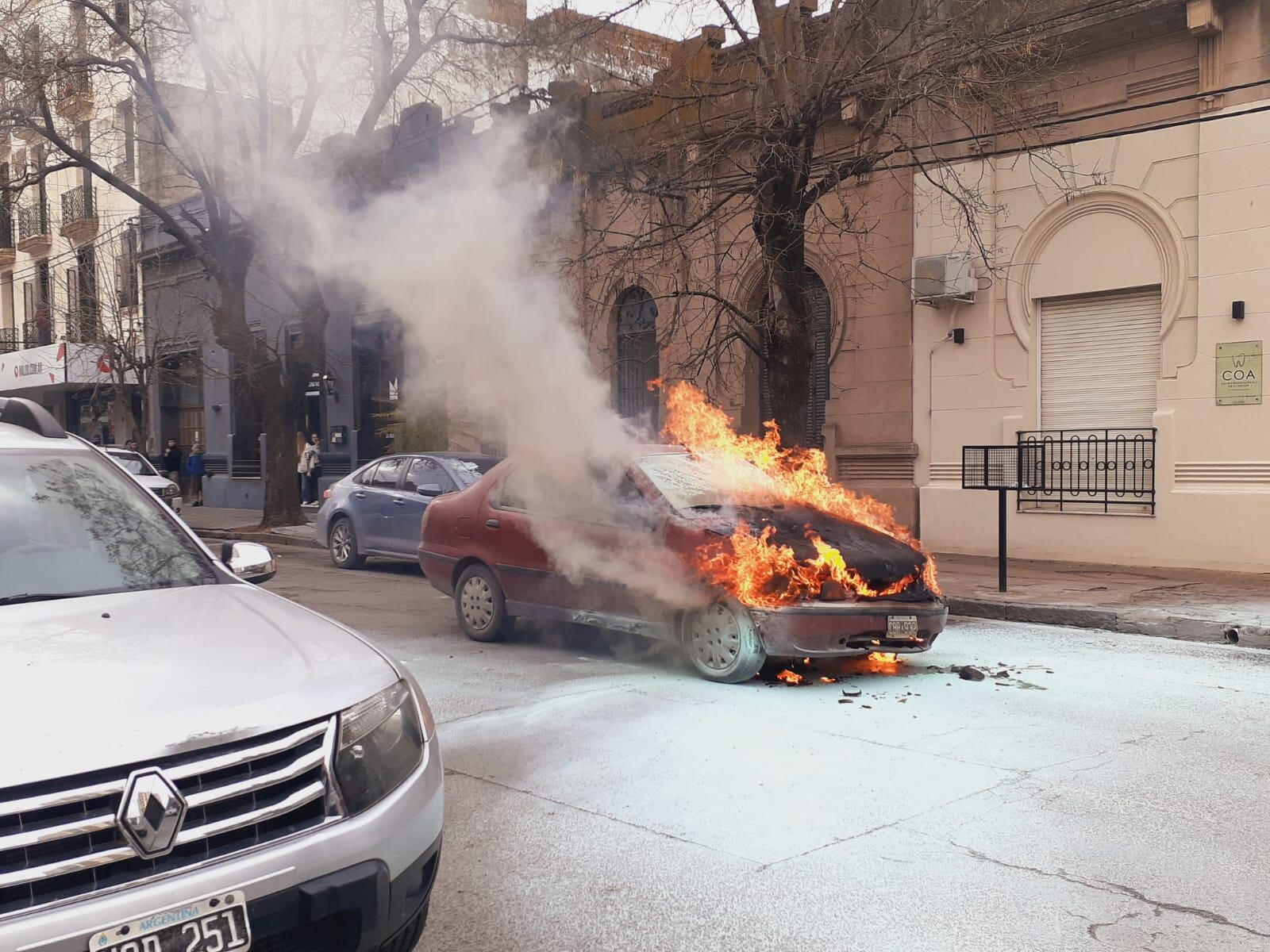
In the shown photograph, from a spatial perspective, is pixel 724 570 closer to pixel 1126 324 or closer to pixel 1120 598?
pixel 1120 598

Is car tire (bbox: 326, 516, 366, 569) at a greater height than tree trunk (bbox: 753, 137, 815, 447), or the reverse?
tree trunk (bbox: 753, 137, 815, 447)

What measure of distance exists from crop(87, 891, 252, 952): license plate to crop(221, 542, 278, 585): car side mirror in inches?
72.0

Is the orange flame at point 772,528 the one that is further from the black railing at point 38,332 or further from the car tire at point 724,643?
the black railing at point 38,332

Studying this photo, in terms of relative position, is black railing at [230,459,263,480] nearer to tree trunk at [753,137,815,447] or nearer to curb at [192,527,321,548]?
curb at [192,527,321,548]

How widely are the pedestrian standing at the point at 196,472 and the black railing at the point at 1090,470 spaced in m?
21.9

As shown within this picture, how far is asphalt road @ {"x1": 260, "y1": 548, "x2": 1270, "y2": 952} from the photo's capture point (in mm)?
3678

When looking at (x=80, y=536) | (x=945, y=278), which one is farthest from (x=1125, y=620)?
(x=80, y=536)

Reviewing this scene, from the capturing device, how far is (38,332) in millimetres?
36250

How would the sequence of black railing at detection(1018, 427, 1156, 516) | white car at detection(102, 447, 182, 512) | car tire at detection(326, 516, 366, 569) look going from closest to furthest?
black railing at detection(1018, 427, 1156, 516) < car tire at detection(326, 516, 366, 569) < white car at detection(102, 447, 182, 512)

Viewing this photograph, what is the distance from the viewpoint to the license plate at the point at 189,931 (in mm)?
2330

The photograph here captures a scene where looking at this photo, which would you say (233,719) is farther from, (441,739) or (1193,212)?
(1193,212)

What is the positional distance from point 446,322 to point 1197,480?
8.74m

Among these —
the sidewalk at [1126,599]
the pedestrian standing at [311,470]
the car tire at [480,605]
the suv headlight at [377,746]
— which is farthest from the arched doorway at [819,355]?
the suv headlight at [377,746]

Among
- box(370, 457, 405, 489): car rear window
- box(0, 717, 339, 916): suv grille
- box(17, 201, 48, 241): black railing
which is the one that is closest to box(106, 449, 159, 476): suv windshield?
box(370, 457, 405, 489): car rear window
